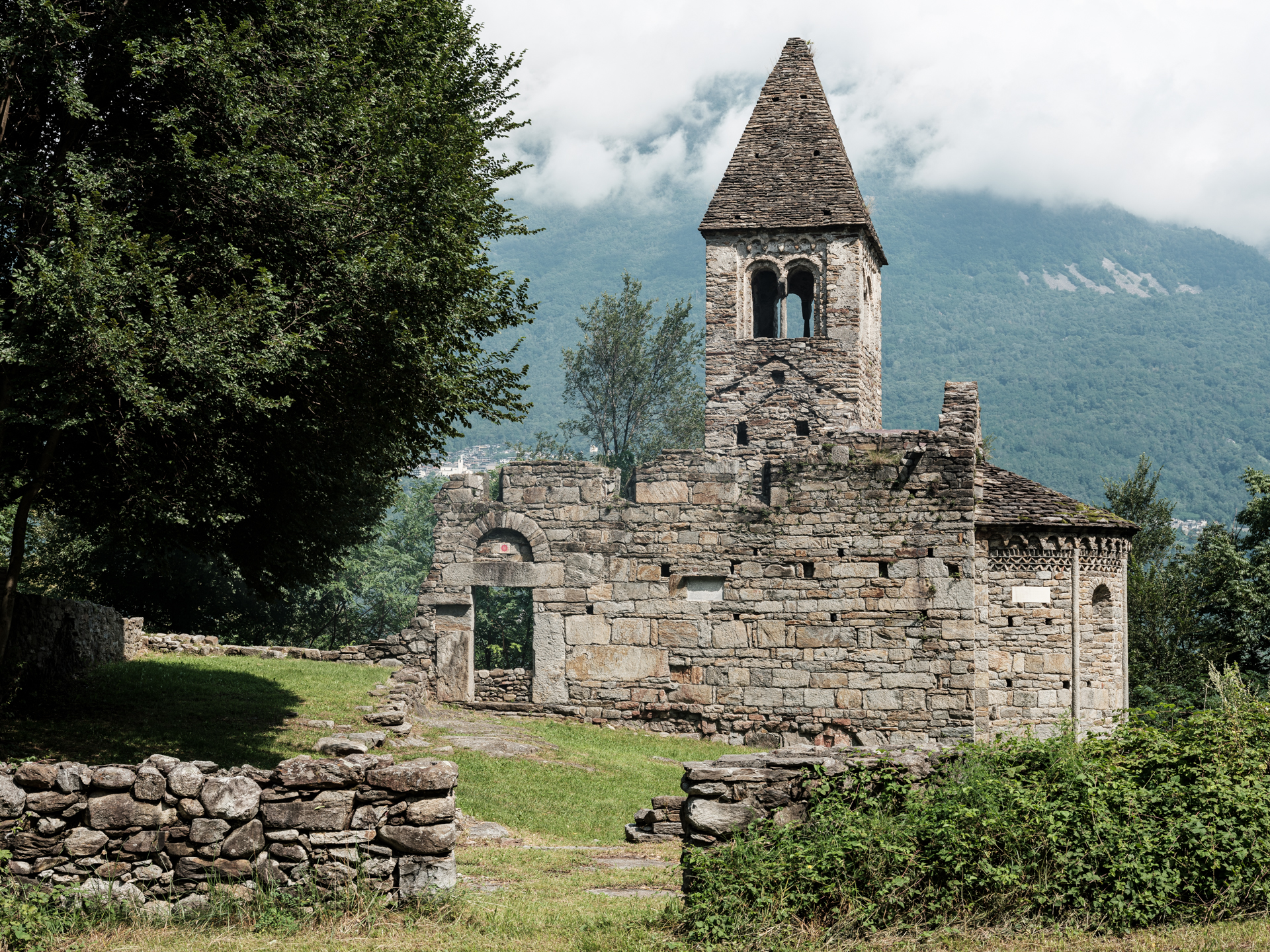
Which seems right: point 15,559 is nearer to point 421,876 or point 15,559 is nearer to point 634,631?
point 421,876

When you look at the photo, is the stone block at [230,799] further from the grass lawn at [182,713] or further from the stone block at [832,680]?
the stone block at [832,680]

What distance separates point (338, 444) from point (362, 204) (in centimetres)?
291

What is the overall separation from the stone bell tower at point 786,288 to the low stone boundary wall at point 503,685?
51.2ft

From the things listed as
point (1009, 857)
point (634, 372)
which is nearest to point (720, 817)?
point (1009, 857)

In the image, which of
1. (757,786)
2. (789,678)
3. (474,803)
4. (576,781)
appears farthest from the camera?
(789,678)

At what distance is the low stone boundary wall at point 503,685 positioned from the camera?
20.6 metres

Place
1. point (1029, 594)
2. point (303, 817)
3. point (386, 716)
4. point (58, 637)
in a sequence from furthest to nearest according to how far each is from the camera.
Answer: point (1029, 594), point (386, 716), point (58, 637), point (303, 817)

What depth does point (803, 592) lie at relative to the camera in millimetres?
19641

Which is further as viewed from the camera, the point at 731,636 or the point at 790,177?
the point at 790,177

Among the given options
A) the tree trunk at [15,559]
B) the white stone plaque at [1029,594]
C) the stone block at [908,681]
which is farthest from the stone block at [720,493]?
the tree trunk at [15,559]

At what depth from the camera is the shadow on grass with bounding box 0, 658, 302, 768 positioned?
42.8 feet

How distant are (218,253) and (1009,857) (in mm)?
9197

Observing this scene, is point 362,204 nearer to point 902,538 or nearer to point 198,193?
point 198,193

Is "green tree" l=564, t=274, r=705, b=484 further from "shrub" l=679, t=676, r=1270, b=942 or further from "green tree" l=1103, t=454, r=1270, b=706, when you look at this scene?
"shrub" l=679, t=676, r=1270, b=942
